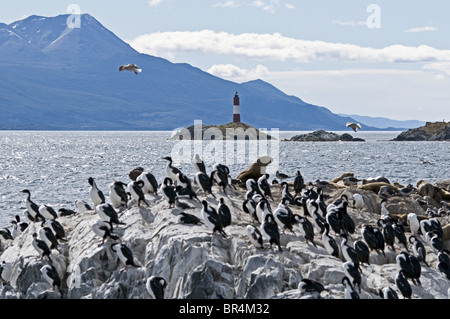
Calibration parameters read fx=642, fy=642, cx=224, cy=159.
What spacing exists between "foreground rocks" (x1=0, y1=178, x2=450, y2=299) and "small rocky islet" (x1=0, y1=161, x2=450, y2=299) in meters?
0.03

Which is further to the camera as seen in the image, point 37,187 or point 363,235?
point 37,187

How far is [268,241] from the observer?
64.6 ft

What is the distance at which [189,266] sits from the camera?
1909cm

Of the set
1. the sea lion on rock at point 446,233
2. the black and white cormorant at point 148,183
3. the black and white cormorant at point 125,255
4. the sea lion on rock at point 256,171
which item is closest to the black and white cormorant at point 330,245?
the black and white cormorant at point 125,255

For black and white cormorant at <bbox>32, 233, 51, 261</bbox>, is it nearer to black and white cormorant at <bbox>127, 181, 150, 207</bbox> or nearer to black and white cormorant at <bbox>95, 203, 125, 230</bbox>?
black and white cormorant at <bbox>95, 203, 125, 230</bbox>

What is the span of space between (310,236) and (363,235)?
2026mm

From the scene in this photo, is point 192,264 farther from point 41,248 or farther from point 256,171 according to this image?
point 256,171

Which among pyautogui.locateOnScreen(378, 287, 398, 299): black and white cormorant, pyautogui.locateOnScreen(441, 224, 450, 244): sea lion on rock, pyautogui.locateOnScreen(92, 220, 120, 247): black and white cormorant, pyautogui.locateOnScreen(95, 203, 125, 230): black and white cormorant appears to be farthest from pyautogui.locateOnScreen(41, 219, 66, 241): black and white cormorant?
pyautogui.locateOnScreen(441, 224, 450, 244): sea lion on rock

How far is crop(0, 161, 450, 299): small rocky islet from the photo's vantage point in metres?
18.3

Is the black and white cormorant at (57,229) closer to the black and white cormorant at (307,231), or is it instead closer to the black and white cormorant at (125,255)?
the black and white cormorant at (125,255)

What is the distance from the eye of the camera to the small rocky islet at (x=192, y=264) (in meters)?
18.3
